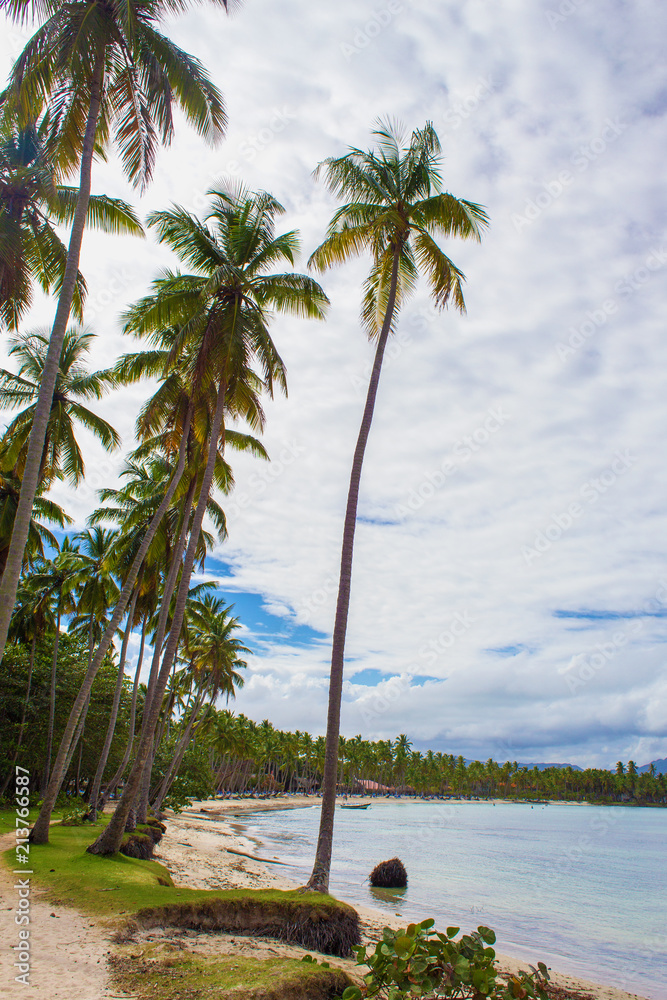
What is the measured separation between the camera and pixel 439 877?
2548 centimetres

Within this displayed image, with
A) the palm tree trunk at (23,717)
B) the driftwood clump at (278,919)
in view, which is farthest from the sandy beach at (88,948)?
the palm tree trunk at (23,717)

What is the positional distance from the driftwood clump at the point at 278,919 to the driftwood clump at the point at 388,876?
13296 mm

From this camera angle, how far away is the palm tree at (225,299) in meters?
14.1

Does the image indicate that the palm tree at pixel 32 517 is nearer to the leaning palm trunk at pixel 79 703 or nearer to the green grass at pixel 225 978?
the leaning palm trunk at pixel 79 703

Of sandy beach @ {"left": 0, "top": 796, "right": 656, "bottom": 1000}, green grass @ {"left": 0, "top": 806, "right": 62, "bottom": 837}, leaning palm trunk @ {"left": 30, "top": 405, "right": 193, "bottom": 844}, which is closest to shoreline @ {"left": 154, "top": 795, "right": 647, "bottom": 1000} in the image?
sandy beach @ {"left": 0, "top": 796, "right": 656, "bottom": 1000}

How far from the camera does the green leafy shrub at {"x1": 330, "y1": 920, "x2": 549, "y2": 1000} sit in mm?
4691

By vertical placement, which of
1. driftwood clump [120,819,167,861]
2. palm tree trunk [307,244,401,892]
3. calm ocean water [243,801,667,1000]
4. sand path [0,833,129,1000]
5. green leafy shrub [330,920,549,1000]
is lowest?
calm ocean water [243,801,667,1000]

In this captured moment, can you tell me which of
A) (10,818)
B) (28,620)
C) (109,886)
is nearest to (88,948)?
(109,886)

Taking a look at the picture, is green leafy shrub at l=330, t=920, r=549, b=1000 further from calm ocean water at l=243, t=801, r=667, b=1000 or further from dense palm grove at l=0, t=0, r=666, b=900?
calm ocean water at l=243, t=801, r=667, b=1000

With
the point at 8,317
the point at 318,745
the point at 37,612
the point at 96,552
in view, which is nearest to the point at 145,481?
the point at 96,552

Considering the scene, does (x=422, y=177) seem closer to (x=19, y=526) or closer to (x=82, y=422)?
(x=19, y=526)

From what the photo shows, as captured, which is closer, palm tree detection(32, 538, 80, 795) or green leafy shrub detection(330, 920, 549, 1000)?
green leafy shrub detection(330, 920, 549, 1000)

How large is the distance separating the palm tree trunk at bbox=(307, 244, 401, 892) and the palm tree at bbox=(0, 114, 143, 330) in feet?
18.7

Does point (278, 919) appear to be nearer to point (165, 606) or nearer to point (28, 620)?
point (165, 606)
